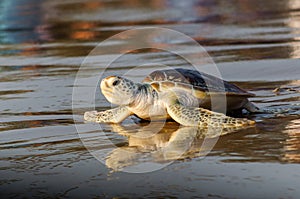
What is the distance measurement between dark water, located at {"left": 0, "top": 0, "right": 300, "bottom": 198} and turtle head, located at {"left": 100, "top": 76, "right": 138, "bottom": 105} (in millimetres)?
255

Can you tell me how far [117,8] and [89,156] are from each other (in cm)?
1532

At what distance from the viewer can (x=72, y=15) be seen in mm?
19938

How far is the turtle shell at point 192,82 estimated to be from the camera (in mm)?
6820

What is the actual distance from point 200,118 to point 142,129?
1.72 feet

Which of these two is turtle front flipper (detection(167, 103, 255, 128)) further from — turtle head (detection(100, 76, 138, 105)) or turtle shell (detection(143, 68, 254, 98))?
turtle head (detection(100, 76, 138, 105))

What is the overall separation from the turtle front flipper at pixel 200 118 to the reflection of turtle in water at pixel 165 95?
0.03 metres

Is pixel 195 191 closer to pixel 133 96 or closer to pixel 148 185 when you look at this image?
pixel 148 185

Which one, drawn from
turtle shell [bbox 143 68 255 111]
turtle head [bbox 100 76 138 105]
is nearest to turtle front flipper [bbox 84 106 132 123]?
turtle head [bbox 100 76 138 105]

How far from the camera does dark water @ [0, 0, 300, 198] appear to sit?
14.7 ft

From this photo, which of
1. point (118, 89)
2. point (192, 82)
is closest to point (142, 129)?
point (118, 89)

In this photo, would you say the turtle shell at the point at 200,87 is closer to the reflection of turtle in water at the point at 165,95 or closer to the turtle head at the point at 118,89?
the reflection of turtle in water at the point at 165,95

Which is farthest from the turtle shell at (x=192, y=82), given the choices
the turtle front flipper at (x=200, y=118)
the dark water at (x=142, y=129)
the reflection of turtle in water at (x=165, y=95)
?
the dark water at (x=142, y=129)

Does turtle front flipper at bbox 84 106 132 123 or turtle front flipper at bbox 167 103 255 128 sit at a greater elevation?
turtle front flipper at bbox 167 103 255 128

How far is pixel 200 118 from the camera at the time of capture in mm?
6414
